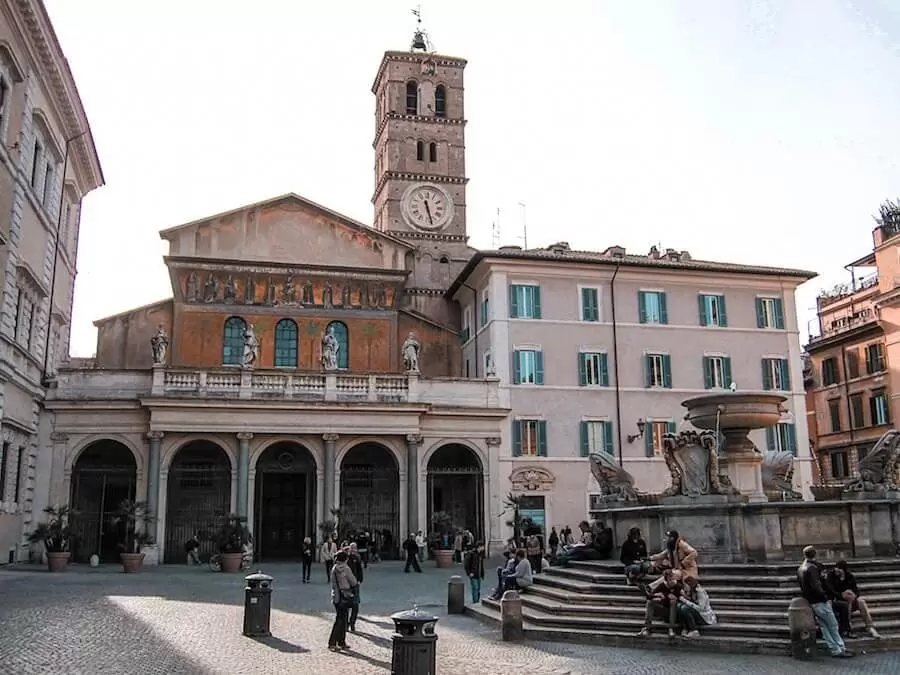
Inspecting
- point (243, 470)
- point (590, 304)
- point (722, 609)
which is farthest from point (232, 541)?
point (722, 609)

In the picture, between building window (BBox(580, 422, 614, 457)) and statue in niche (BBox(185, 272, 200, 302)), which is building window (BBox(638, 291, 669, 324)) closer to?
building window (BBox(580, 422, 614, 457))

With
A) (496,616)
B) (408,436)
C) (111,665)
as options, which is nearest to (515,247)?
(408,436)

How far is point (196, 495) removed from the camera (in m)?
33.9

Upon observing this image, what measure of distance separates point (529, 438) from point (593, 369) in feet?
13.4

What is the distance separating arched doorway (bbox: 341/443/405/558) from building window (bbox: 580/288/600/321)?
1003 centimetres

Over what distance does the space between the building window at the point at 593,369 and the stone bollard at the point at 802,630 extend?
25.1 metres

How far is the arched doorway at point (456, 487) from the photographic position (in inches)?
1399

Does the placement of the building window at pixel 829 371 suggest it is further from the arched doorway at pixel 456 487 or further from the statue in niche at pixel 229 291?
→ the statue in niche at pixel 229 291

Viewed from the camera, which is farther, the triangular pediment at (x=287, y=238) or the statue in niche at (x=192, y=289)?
the triangular pediment at (x=287, y=238)

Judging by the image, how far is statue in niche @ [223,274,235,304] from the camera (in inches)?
1443

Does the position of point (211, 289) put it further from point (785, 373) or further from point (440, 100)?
point (440, 100)

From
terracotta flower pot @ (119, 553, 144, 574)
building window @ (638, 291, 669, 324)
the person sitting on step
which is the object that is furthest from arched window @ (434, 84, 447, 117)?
the person sitting on step

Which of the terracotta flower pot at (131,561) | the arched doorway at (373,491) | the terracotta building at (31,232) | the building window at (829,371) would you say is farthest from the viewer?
the building window at (829,371)

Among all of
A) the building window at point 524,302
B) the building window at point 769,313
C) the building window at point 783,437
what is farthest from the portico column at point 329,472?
the building window at point 769,313
